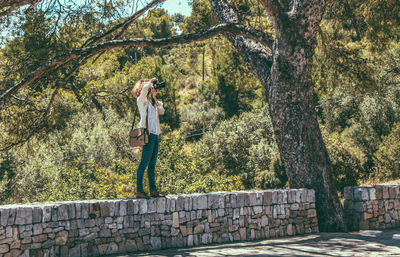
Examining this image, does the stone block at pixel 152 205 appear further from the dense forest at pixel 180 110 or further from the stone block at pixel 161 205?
the dense forest at pixel 180 110

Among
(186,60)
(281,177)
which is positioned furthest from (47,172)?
(186,60)

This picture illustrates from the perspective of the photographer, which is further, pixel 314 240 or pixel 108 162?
pixel 108 162

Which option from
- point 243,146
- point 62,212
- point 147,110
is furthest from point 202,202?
point 243,146

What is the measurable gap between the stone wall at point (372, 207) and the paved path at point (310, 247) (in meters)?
0.91

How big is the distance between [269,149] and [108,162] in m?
10.8

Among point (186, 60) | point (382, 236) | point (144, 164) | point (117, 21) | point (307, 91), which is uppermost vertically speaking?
point (186, 60)

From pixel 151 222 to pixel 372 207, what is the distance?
15.4 feet

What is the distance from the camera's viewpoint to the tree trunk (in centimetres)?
777

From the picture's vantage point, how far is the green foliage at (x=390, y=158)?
2523 centimetres

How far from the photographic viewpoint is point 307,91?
7941 mm

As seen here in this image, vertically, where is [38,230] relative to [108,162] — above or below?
below

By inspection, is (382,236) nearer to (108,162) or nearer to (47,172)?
(108,162)

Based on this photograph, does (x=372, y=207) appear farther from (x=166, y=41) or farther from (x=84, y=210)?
(x=84, y=210)

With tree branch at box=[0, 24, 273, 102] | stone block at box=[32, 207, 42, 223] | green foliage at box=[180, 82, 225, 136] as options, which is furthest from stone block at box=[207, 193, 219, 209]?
green foliage at box=[180, 82, 225, 136]
